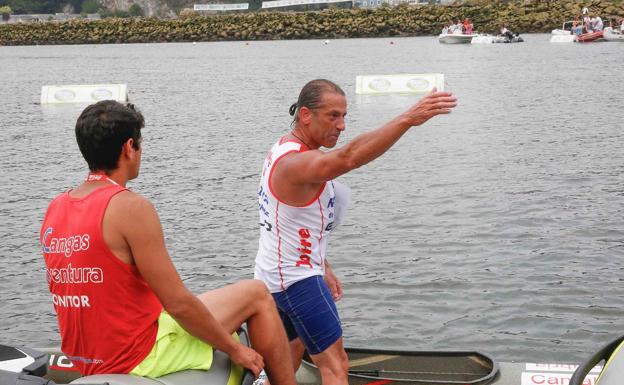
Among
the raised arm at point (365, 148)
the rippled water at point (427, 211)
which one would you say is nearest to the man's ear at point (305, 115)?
the raised arm at point (365, 148)

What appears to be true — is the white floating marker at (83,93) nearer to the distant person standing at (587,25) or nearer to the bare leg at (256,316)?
the bare leg at (256,316)

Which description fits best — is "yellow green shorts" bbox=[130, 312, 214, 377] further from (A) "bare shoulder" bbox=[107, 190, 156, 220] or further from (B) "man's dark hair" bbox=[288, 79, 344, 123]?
(B) "man's dark hair" bbox=[288, 79, 344, 123]

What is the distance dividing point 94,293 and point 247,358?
79cm

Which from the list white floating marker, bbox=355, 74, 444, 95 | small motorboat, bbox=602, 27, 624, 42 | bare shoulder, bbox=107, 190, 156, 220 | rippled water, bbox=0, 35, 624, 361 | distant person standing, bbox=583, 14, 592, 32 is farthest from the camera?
distant person standing, bbox=583, 14, 592, 32

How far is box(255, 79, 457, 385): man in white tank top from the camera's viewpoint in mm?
4883

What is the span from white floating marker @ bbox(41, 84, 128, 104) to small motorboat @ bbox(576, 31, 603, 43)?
130 feet

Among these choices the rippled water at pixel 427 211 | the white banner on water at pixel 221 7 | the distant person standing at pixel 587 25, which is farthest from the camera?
the white banner on water at pixel 221 7

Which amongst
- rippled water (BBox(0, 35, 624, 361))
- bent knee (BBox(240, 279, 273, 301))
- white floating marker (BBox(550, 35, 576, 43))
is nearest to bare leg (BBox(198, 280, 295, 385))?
bent knee (BBox(240, 279, 273, 301))

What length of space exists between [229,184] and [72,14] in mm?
178431

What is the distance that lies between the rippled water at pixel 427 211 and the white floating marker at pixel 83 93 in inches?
27.2

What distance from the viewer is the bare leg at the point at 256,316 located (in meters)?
4.57

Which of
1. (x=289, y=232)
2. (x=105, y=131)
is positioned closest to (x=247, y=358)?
(x=289, y=232)

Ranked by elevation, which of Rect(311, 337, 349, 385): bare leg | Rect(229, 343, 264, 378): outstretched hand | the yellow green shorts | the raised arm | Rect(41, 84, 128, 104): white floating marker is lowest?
Rect(41, 84, 128, 104): white floating marker

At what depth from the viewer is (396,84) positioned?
33.2m
